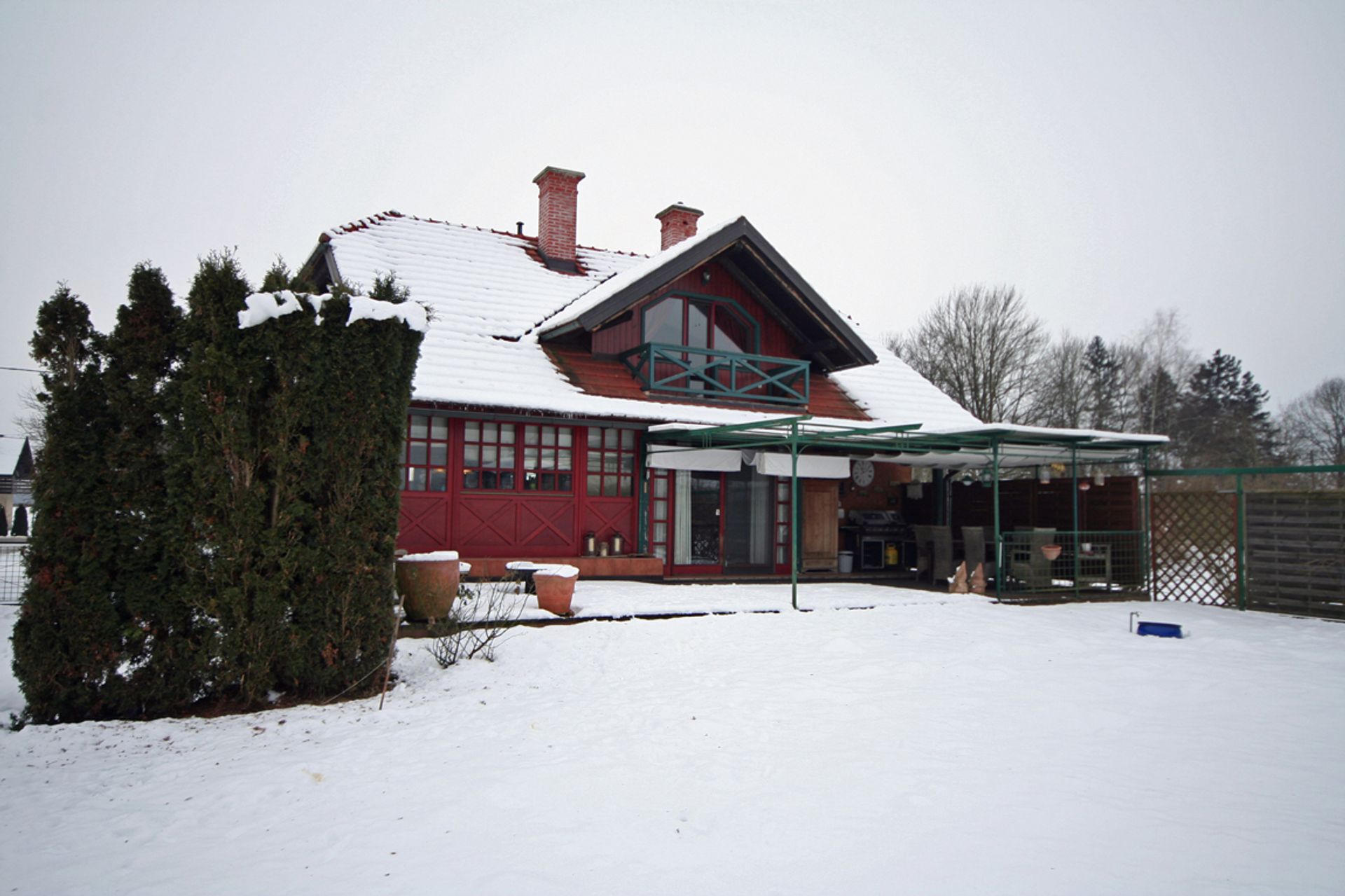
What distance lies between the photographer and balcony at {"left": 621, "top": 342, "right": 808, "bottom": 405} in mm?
13078

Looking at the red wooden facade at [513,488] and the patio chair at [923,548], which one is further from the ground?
the red wooden facade at [513,488]

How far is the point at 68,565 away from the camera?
517 cm

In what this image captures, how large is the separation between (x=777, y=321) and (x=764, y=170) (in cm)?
6516

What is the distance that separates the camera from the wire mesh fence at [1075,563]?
1160cm

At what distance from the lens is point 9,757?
14.8 feet

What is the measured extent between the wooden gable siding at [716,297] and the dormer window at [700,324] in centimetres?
13

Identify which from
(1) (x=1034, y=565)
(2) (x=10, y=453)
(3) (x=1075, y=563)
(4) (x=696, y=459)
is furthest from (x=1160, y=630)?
(2) (x=10, y=453)

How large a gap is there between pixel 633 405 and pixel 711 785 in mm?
8150

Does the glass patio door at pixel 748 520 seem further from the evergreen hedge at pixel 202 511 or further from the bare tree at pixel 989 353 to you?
the bare tree at pixel 989 353

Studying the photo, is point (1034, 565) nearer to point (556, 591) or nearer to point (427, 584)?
point (556, 591)

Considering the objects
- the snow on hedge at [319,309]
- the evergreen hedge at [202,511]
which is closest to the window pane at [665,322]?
the snow on hedge at [319,309]

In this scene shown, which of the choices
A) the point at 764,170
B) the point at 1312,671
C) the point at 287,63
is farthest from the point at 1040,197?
the point at 1312,671

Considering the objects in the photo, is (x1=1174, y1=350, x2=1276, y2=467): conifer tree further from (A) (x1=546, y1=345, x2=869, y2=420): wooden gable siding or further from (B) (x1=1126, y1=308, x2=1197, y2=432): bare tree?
(A) (x1=546, y1=345, x2=869, y2=420): wooden gable siding

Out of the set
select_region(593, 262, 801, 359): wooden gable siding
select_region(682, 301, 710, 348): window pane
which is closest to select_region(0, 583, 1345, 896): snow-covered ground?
select_region(593, 262, 801, 359): wooden gable siding
